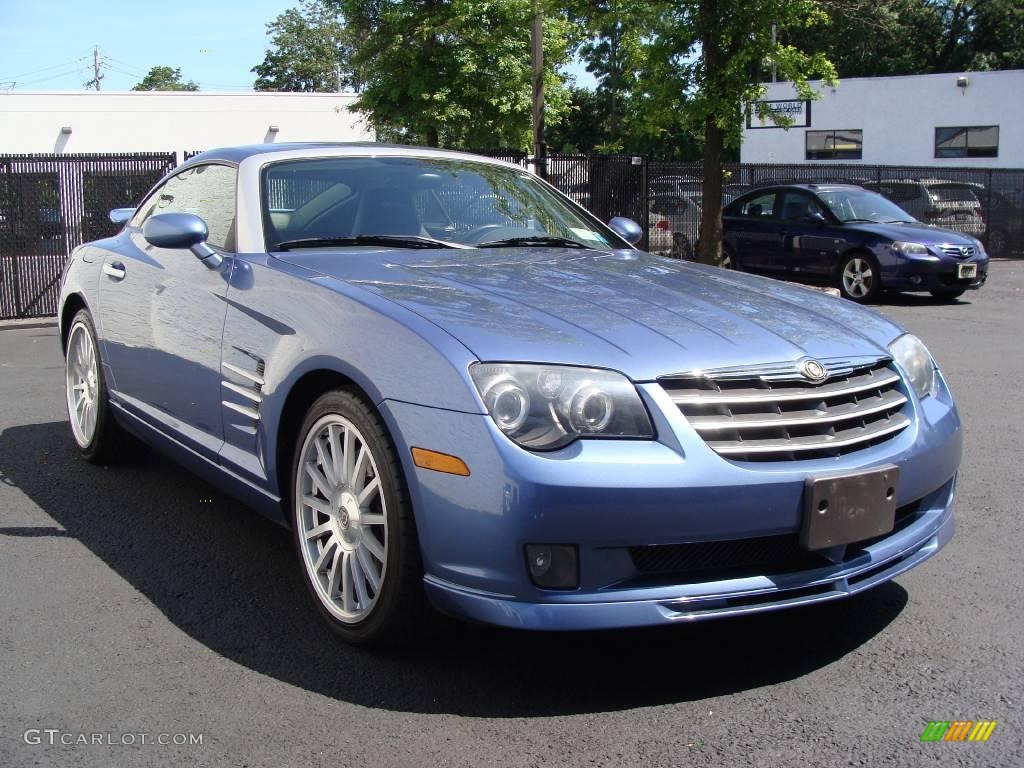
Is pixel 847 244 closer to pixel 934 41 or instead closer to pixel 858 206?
pixel 858 206

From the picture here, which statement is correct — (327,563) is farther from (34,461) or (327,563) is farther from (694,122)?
(694,122)

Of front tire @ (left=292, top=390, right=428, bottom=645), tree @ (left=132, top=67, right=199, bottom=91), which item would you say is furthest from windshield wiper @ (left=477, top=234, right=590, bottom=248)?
tree @ (left=132, top=67, right=199, bottom=91)

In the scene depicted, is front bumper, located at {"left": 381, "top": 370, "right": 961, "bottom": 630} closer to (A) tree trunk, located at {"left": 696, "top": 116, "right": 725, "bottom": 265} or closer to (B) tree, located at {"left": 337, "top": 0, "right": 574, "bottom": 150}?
(A) tree trunk, located at {"left": 696, "top": 116, "right": 725, "bottom": 265}

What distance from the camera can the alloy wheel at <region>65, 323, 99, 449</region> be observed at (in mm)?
5477

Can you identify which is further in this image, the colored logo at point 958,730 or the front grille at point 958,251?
the front grille at point 958,251

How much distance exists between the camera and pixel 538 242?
460 centimetres

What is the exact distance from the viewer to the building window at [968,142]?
119 ft

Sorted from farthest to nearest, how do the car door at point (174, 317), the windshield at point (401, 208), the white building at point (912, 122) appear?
the white building at point (912, 122) → the windshield at point (401, 208) → the car door at point (174, 317)

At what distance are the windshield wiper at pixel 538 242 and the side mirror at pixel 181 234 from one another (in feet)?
3.38

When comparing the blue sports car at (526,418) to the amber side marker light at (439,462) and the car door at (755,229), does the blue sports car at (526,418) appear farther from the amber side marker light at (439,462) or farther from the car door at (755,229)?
the car door at (755,229)

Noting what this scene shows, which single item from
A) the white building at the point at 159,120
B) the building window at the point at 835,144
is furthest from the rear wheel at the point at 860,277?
the building window at the point at 835,144

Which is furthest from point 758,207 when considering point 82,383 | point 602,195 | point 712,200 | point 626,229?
point 82,383

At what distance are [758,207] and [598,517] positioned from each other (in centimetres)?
1392

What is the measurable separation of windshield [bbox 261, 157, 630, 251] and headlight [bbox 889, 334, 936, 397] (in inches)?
58.2
